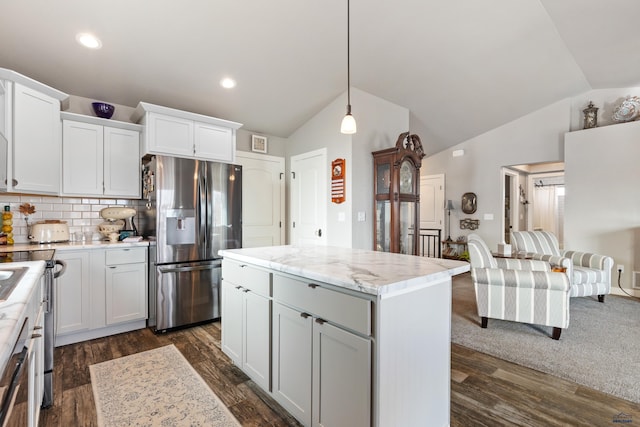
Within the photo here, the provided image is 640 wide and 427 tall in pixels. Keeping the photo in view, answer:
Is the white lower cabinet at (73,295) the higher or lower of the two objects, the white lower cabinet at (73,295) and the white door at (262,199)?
the lower

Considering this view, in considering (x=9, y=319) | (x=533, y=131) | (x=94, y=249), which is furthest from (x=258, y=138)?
(x=533, y=131)

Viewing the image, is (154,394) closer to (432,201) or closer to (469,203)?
(469,203)

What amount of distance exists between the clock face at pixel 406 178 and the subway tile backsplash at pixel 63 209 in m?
3.25

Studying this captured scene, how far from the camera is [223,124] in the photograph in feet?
12.5

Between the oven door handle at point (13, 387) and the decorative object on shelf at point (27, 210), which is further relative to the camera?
the decorative object on shelf at point (27, 210)

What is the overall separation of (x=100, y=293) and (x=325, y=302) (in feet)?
8.78

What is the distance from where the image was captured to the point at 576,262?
435cm

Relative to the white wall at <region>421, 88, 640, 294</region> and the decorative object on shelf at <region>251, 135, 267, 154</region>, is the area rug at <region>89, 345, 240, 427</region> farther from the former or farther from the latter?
the white wall at <region>421, 88, 640, 294</region>

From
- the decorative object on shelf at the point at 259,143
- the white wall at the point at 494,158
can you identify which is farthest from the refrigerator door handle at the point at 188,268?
the white wall at the point at 494,158

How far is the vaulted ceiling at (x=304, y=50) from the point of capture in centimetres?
263

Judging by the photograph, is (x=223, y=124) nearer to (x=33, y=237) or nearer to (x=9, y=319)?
(x=33, y=237)

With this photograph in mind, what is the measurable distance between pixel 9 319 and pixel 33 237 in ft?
8.99

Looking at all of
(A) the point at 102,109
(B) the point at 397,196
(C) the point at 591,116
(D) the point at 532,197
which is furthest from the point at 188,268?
(D) the point at 532,197

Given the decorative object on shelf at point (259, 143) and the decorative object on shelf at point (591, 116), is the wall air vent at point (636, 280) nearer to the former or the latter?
the decorative object on shelf at point (591, 116)
